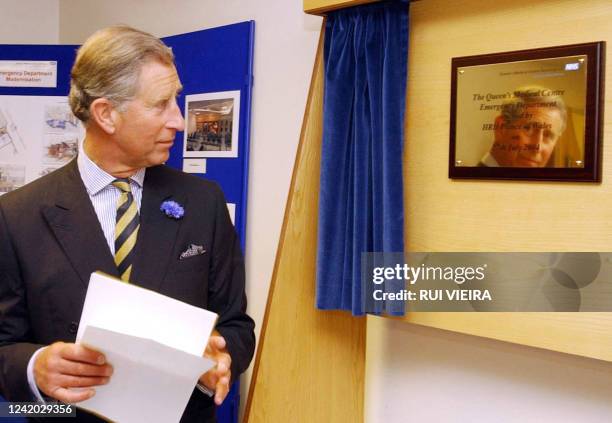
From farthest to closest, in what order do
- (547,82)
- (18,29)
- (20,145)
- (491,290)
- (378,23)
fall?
1. (18,29)
2. (20,145)
3. (378,23)
4. (491,290)
5. (547,82)

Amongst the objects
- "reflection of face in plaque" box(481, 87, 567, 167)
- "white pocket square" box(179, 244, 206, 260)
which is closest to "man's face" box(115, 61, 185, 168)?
"white pocket square" box(179, 244, 206, 260)

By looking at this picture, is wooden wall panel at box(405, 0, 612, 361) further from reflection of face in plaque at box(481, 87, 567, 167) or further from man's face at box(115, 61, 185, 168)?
man's face at box(115, 61, 185, 168)

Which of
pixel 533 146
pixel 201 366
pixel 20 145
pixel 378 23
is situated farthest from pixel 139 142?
pixel 20 145

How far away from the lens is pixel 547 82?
152 centimetres

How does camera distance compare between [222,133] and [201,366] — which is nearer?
[201,366]

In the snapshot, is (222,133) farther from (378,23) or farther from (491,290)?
(491,290)

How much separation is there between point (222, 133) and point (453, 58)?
1.12 meters

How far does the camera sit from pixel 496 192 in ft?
5.31

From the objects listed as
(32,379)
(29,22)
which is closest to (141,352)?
(32,379)

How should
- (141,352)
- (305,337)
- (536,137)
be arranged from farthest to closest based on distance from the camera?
(305,337)
(536,137)
(141,352)

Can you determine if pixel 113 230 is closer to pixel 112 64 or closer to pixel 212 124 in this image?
pixel 112 64

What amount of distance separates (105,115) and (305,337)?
103 cm

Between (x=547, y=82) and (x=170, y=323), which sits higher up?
(x=547, y=82)

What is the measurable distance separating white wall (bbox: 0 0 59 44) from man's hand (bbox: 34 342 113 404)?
275 cm
